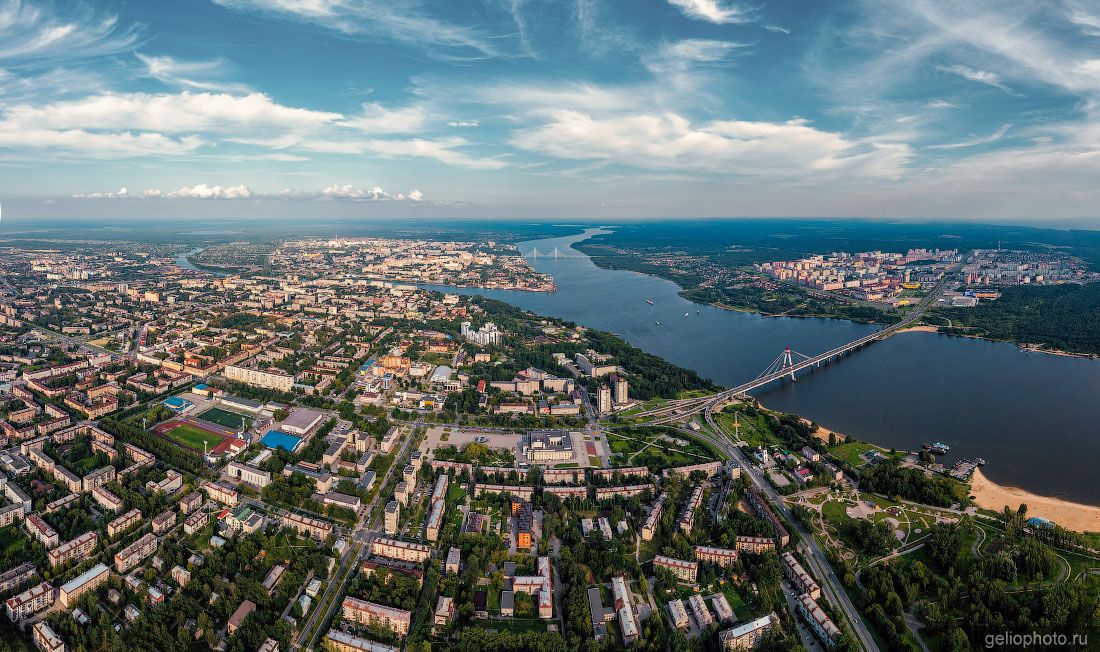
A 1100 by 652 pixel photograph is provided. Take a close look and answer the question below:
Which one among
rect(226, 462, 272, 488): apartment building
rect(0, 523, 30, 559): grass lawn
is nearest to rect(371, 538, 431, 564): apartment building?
rect(226, 462, 272, 488): apartment building

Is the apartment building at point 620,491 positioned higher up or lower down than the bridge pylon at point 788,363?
lower down

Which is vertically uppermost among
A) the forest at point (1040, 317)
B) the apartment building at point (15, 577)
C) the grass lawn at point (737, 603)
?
the forest at point (1040, 317)

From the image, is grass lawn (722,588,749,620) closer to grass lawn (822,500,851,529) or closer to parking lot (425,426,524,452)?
grass lawn (822,500,851,529)

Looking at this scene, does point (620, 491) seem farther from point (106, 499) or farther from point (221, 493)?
point (106, 499)

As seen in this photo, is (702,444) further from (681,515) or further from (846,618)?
(846,618)

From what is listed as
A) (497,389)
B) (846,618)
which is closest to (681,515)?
(846,618)

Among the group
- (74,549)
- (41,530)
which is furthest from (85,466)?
(74,549)

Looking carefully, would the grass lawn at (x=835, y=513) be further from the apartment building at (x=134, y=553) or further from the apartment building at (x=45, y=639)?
the apartment building at (x=45, y=639)

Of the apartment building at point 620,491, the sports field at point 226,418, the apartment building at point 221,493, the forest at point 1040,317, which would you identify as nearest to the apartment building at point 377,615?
the apartment building at point 221,493
